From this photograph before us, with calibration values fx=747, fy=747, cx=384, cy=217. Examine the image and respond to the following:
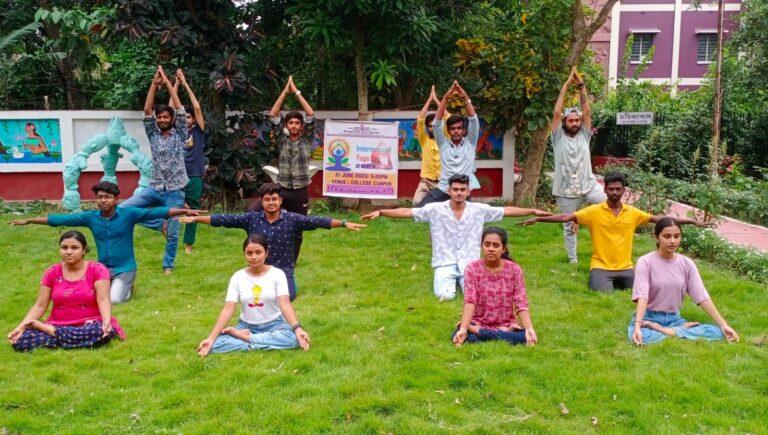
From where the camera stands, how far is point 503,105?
12508mm

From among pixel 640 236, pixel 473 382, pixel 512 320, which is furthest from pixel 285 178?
pixel 640 236

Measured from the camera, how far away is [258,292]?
5.95 metres

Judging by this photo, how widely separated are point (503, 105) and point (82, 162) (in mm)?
6816

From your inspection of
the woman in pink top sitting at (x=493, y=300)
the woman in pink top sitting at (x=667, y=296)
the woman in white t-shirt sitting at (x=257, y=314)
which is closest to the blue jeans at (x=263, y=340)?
the woman in white t-shirt sitting at (x=257, y=314)

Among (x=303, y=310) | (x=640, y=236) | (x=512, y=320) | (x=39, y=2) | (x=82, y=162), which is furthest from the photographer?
(x=39, y=2)

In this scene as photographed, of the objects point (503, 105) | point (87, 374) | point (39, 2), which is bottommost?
point (87, 374)

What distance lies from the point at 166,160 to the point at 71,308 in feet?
9.46

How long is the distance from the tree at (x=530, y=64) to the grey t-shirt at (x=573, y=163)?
3.20 m

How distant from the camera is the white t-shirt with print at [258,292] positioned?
5.93 meters

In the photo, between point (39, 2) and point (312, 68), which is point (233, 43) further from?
point (39, 2)

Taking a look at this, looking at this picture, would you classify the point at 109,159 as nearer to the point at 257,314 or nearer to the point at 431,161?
the point at 431,161

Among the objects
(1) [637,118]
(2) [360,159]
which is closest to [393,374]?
(2) [360,159]

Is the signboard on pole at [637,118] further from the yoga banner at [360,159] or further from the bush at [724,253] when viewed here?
the yoga banner at [360,159]

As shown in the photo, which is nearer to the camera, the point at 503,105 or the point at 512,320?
the point at 512,320
